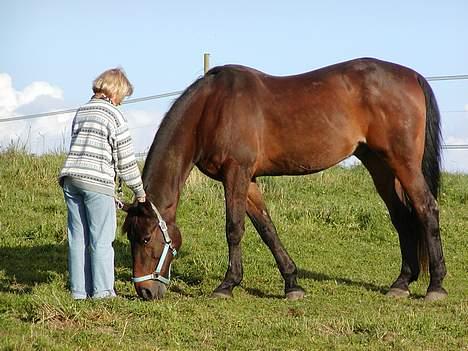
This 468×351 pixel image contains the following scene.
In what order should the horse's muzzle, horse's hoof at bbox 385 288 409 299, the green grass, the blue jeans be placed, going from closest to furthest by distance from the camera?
1. the green grass
2. the blue jeans
3. the horse's muzzle
4. horse's hoof at bbox 385 288 409 299

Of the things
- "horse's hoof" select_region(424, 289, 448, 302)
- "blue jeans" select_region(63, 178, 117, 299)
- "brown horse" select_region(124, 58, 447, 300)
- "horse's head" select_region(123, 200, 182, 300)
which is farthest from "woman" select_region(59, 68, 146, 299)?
"horse's hoof" select_region(424, 289, 448, 302)

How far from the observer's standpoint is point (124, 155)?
6.21 m

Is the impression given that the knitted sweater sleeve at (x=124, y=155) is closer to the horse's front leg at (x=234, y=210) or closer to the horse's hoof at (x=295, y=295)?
the horse's front leg at (x=234, y=210)

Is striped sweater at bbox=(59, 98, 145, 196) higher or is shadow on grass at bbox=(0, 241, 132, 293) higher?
striped sweater at bbox=(59, 98, 145, 196)

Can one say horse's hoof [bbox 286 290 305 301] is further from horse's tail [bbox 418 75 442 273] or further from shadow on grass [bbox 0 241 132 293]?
shadow on grass [bbox 0 241 132 293]

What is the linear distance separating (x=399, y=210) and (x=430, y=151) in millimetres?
709

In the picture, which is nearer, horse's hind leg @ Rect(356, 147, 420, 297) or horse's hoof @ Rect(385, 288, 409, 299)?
horse's hoof @ Rect(385, 288, 409, 299)

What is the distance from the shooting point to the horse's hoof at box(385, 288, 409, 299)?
7.29 m

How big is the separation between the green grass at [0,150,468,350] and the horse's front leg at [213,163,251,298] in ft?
0.65

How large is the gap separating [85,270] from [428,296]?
3153 millimetres

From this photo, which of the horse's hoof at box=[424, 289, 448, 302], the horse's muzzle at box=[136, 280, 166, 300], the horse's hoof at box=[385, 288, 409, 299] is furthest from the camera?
the horse's hoof at box=[385, 288, 409, 299]

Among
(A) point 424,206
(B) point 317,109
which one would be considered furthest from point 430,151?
(B) point 317,109

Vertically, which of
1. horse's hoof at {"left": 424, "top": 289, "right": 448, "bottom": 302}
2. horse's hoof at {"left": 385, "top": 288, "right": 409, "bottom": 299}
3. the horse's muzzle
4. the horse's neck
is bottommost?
horse's hoof at {"left": 385, "top": 288, "right": 409, "bottom": 299}

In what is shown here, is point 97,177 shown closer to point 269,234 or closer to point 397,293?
point 269,234
